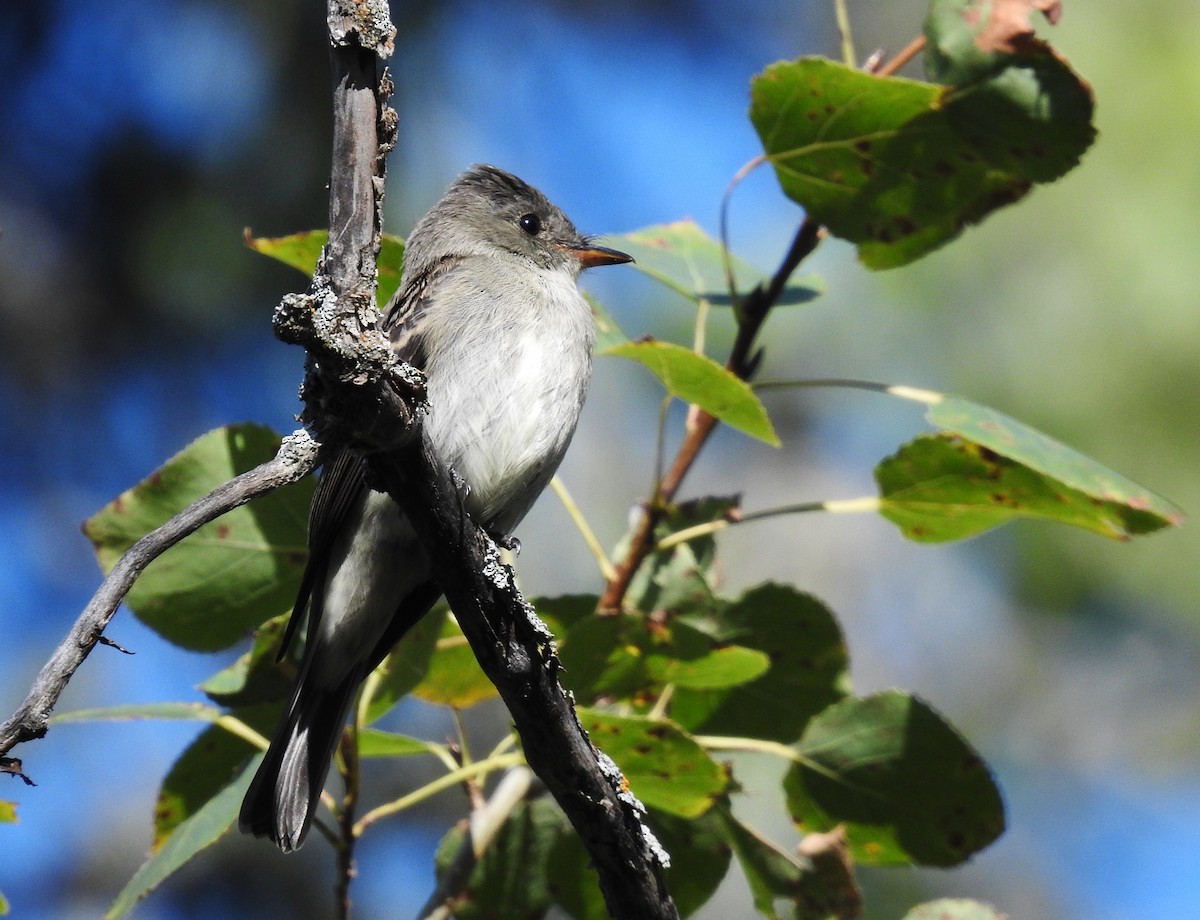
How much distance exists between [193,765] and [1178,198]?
579 cm

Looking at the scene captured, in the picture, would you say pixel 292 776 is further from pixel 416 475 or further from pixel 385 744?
pixel 416 475

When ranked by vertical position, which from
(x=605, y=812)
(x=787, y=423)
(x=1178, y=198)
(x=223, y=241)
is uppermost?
(x=223, y=241)

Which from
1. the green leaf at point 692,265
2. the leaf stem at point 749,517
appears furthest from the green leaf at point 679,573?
the green leaf at point 692,265

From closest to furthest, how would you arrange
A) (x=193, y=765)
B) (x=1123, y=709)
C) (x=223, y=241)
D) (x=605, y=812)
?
1. (x=605, y=812)
2. (x=193, y=765)
3. (x=223, y=241)
4. (x=1123, y=709)

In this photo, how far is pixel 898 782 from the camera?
8.76 ft

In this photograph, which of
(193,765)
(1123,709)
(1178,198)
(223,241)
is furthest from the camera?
(1123,709)

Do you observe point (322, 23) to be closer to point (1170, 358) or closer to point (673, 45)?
point (673, 45)

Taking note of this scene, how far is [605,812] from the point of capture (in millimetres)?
2061

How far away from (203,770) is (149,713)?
29 cm

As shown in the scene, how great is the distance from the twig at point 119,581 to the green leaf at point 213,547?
40.6 inches

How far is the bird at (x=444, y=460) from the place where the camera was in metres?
2.71

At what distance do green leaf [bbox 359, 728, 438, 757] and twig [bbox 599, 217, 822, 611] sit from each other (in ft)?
1.59

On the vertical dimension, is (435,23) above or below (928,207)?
above

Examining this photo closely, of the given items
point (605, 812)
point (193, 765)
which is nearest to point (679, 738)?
point (605, 812)
